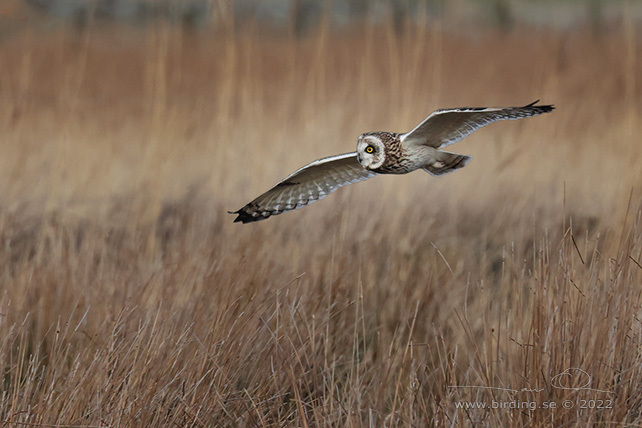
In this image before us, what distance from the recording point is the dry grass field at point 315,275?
5.50 ft

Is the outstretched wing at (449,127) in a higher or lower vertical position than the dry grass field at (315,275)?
higher

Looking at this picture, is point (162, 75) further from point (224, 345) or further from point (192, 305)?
point (224, 345)

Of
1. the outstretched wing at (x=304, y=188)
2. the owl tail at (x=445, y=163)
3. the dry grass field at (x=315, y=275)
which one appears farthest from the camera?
the dry grass field at (x=315, y=275)

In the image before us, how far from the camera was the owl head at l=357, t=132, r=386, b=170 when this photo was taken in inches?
53.8

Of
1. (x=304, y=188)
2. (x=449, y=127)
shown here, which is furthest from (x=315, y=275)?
(x=449, y=127)

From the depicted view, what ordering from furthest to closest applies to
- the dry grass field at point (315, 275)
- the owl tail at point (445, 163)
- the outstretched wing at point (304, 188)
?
1. the dry grass field at point (315, 275)
2. the outstretched wing at point (304, 188)
3. the owl tail at point (445, 163)

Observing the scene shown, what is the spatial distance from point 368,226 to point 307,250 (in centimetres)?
30

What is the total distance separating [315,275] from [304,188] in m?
0.97

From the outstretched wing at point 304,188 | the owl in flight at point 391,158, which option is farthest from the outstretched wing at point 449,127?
the outstretched wing at point 304,188

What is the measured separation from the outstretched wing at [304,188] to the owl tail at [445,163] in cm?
18

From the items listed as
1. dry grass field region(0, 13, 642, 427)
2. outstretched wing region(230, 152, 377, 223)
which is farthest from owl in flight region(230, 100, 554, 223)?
dry grass field region(0, 13, 642, 427)

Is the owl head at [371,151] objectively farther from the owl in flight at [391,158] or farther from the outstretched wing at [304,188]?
the outstretched wing at [304,188]

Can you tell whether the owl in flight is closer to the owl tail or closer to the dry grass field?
the owl tail

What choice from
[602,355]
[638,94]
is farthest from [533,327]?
[638,94]
